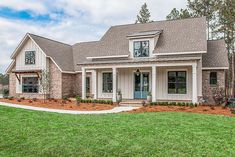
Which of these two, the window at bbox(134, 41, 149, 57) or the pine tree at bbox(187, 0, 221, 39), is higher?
the pine tree at bbox(187, 0, 221, 39)

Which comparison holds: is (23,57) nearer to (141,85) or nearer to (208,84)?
(141,85)

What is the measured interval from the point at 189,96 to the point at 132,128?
11.9m

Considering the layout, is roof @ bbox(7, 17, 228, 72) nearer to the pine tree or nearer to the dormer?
the dormer

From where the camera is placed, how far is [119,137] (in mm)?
8461

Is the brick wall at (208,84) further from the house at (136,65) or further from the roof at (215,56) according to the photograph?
the roof at (215,56)

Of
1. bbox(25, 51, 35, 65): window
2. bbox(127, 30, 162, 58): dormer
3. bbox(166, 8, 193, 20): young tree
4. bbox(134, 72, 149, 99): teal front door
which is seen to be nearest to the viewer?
bbox(127, 30, 162, 58): dormer

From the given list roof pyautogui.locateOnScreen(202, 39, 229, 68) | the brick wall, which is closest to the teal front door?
the brick wall

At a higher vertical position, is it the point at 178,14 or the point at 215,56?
the point at 178,14

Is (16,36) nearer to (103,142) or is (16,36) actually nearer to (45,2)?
(45,2)

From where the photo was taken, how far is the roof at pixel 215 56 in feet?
65.8

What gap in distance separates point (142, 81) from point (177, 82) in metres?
2.97

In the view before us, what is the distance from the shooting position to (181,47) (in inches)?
802

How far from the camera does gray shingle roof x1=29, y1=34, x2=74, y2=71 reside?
26.0 m

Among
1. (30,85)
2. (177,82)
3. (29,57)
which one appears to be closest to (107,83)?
(177,82)
